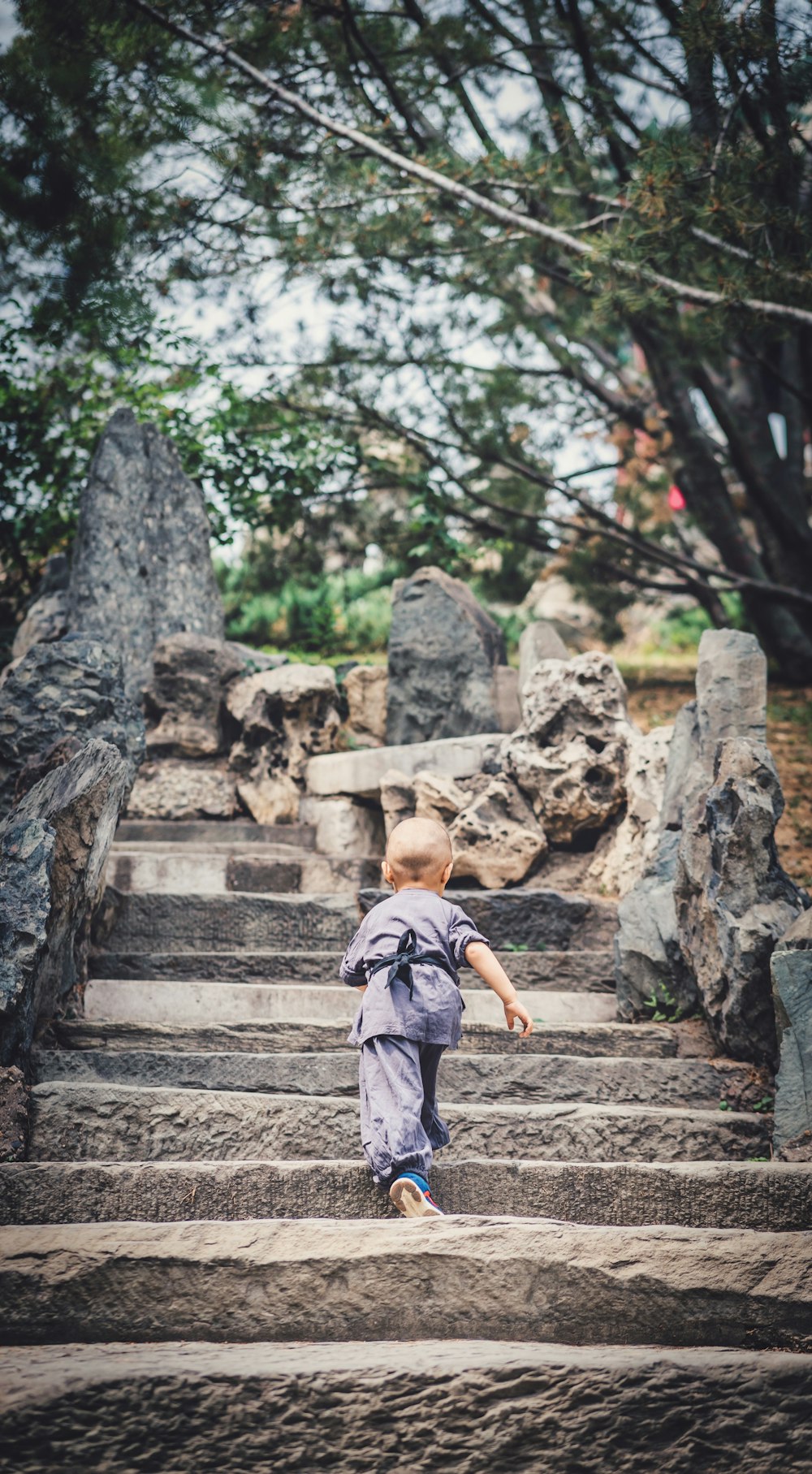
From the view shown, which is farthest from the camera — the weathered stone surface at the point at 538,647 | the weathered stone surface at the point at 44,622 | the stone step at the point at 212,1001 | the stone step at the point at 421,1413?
the weathered stone surface at the point at 44,622

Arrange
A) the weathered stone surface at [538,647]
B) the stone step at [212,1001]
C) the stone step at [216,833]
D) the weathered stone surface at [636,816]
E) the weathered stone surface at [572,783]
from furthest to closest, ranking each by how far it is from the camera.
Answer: the weathered stone surface at [538,647], the stone step at [216,833], the weathered stone surface at [572,783], the weathered stone surface at [636,816], the stone step at [212,1001]

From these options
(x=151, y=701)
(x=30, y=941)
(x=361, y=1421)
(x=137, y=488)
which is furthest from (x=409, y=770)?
(x=361, y=1421)

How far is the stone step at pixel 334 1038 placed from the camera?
3.47 meters

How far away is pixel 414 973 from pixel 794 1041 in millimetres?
1137

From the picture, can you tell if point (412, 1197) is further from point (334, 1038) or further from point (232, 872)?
point (232, 872)

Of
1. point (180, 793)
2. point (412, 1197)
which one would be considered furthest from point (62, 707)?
point (412, 1197)

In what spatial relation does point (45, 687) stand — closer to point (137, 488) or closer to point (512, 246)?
point (137, 488)

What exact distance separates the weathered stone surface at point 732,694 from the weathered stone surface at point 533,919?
3.03 feet

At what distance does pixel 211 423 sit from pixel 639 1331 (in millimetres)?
8125

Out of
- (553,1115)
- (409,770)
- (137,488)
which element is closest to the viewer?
(553,1115)

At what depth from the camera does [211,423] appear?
8.97 metres

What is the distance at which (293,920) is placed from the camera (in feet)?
15.5

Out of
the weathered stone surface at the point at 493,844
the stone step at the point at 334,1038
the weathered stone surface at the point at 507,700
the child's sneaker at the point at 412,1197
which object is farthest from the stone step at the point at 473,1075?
the weathered stone surface at the point at 507,700

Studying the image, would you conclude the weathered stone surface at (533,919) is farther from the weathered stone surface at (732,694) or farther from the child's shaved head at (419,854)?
the child's shaved head at (419,854)
